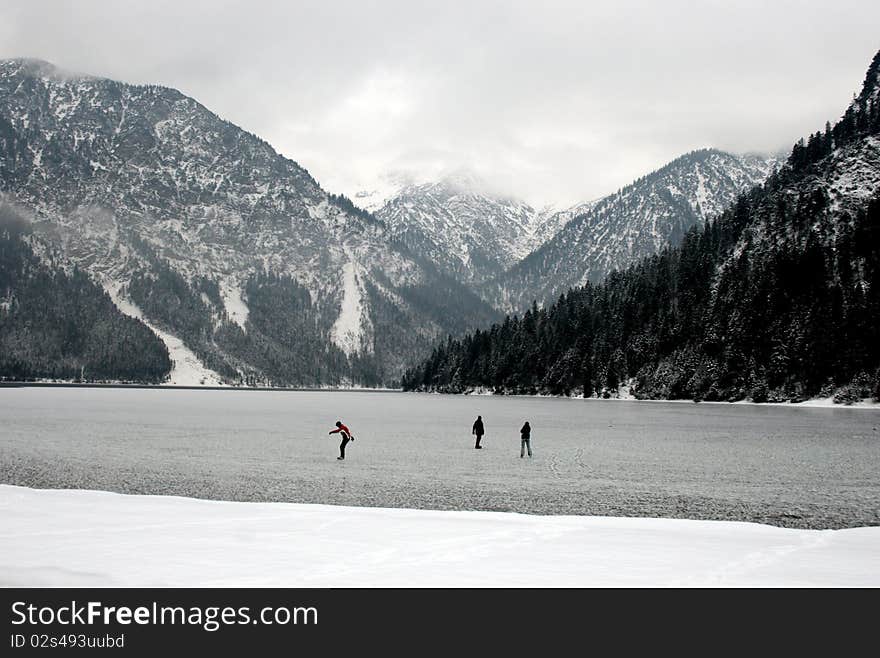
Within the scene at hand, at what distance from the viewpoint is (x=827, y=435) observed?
5256 cm

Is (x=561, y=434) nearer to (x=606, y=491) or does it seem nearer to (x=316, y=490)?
(x=606, y=491)

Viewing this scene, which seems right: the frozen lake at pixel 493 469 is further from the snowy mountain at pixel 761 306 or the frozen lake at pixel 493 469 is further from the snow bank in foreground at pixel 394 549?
the snowy mountain at pixel 761 306

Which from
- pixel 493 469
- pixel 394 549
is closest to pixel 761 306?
pixel 493 469

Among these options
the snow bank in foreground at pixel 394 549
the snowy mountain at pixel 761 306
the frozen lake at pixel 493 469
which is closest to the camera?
the snow bank in foreground at pixel 394 549

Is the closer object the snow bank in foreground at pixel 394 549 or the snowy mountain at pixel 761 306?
the snow bank in foreground at pixel 394 549

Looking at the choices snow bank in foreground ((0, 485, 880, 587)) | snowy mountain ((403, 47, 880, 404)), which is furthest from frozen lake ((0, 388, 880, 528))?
snowy mountain ((403, 47, 880, 404))

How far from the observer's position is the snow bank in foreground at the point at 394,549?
12242mm

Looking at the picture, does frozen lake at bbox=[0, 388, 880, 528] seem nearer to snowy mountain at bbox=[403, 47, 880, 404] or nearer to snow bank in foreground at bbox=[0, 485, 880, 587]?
snow bank in foreground at bbox=[0, 485, 880, 587]

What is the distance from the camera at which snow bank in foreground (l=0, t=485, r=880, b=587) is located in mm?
12242

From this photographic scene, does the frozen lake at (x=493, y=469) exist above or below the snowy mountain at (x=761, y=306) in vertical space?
below

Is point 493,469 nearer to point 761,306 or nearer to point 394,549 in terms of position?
point 394,549

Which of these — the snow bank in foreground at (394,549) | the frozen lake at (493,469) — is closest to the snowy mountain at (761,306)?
Answer: the frozen lake at (493,469)

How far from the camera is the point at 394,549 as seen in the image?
577 inches
